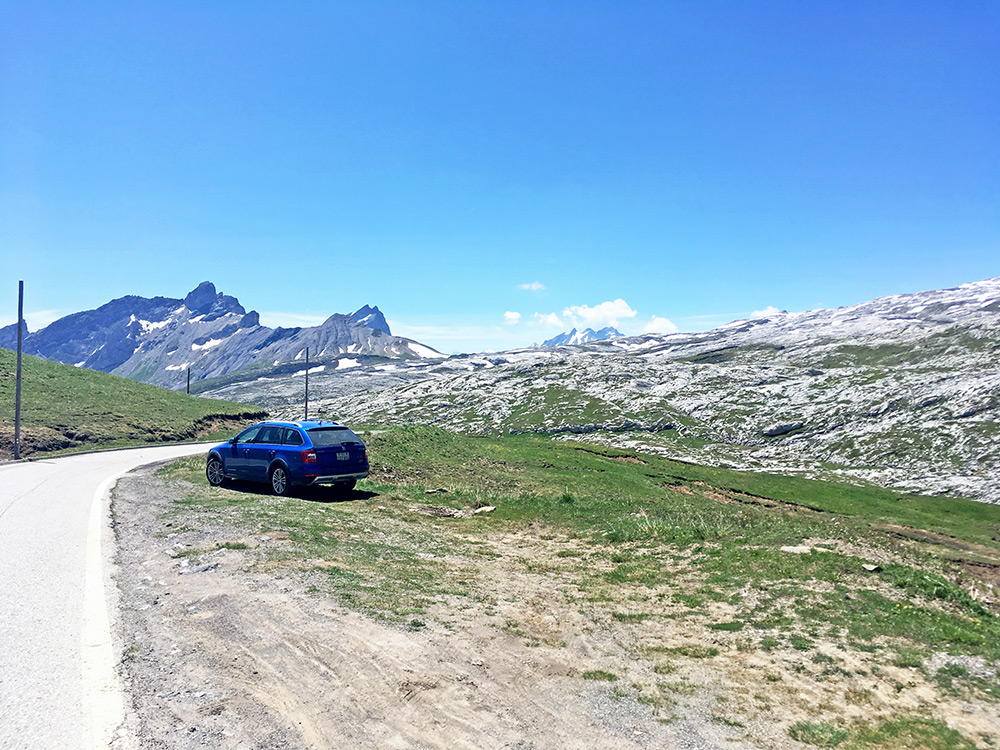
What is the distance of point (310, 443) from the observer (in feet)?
68.9

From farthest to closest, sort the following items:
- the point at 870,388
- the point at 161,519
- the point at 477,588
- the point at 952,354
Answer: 1. the point at 952,354
2. the point at 870,388
3. the point at 161,519
4. the point at 477,588

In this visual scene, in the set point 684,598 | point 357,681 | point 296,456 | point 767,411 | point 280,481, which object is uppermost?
point 296,456

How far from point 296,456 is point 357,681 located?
15506 mm

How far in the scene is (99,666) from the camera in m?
6.88

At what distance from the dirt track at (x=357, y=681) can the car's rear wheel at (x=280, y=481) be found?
11.3m

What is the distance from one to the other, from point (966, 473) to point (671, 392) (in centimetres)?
5400

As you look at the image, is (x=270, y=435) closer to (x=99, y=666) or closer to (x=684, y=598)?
(x=99, y=666)

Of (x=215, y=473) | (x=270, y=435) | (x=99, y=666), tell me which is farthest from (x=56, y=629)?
(x=215, y=473)

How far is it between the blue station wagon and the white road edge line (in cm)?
891

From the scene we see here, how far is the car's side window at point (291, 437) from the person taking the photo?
21406 millimetres

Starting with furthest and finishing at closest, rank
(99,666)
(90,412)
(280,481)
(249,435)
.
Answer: (90,412), (249,435), (280,481), (99,666)

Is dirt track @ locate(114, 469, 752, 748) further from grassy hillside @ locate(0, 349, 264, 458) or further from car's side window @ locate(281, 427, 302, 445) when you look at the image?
grassy hillside @ locate(0, 349, 264, 458)

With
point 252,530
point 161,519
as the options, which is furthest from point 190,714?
point 161,519

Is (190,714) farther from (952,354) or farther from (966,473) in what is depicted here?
(952,354)
